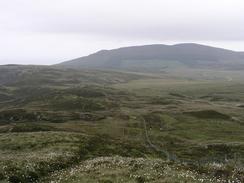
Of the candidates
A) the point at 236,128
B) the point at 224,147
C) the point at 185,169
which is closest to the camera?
the point at 185,169

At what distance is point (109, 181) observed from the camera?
28734 millimetres

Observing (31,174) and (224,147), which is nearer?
(31,174)

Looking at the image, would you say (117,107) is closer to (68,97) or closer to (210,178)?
(68,97)

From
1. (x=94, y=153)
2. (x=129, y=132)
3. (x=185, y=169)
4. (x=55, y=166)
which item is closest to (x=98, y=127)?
(x=129, y=132)

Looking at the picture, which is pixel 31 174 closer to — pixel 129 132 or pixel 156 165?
pixel 156 165

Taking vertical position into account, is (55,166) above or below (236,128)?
above

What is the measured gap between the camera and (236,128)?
105625 mm

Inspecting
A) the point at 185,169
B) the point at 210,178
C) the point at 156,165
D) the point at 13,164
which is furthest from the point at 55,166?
the point at 210,178

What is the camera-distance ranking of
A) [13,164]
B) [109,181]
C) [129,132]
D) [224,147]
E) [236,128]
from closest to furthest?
[109,181] < [13,164] < [224,147] < [129,132] < [236,128]

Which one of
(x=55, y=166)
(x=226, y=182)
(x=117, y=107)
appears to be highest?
(x=226, y=182)

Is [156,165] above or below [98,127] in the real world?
above

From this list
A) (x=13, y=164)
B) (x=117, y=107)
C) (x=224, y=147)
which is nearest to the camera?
(x=13, y=164)

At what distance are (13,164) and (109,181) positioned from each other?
41.9 ft

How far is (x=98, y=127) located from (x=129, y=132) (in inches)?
338
